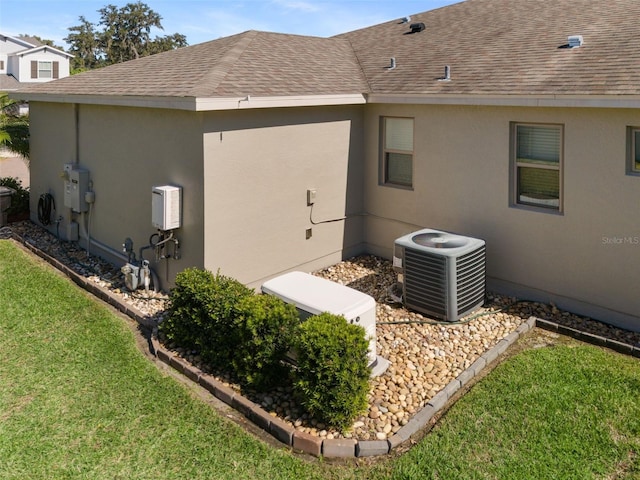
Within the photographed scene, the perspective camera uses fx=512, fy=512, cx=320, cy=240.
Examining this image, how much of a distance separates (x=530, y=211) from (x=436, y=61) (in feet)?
13.0

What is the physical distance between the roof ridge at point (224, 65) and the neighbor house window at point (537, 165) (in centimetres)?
478

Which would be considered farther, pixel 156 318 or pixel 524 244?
pixel 524 244

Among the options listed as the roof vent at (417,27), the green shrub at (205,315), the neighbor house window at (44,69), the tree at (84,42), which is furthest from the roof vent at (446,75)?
the tree at (84,42)

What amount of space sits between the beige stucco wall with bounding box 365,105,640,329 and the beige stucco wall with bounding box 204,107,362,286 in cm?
71

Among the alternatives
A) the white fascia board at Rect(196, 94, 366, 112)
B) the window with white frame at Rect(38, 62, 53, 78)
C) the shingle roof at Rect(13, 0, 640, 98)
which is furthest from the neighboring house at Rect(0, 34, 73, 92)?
the white fascia board at Rect(196, 94, 366, 112)

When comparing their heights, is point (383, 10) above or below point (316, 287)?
above

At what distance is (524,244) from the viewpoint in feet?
27.0

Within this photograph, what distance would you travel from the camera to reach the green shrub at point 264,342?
18.6 feet

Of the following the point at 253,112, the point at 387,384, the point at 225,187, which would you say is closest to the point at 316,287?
the point at 387,384

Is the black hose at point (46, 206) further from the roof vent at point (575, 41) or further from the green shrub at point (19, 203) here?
the roof vent at point (575, 41)

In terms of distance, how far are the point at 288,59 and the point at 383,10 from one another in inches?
435

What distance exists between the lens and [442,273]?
742cm

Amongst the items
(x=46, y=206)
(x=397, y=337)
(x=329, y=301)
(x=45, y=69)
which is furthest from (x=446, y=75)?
(x=45, y=69)

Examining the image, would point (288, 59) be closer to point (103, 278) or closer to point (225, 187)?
point (225, 187)
